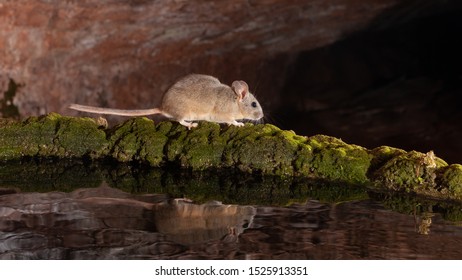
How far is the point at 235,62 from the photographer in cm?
1296

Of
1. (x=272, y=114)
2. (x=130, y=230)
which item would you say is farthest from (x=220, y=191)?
(x=272, y=114)

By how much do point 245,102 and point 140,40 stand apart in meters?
4.75

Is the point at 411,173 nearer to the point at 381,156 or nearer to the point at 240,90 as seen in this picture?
the point at 381,156

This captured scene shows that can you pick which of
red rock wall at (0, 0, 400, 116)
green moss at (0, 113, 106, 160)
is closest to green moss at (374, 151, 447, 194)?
green moss at (0, 113, 106, 160)

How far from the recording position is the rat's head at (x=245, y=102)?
6270 millimetres

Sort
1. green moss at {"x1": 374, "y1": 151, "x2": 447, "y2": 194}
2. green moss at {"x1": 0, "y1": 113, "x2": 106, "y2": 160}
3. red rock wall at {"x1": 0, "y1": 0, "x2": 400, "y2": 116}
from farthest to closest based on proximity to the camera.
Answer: red rock wall at {"x1": 0, "y1": 0, "x2": 400, "y2": 116} < green moss at {"x1": 0, "y1": 113, "x2": 106, "y2": 160} < green moss at {"x1": 374, "y1": 151, "x2": 447, "y2": 194}

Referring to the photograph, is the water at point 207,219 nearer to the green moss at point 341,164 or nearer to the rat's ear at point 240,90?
the green moss at point 341,164

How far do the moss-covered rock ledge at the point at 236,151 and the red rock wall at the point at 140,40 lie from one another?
3.47 m

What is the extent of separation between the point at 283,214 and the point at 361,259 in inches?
35.5

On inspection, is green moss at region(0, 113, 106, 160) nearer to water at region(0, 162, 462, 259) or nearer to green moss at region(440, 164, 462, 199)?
water at region(0, 162, 462, 259)

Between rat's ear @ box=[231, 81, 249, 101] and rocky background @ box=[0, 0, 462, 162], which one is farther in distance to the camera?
rocky background @ box=[0, 0, 462, 162]

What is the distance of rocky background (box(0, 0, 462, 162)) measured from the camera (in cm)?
984

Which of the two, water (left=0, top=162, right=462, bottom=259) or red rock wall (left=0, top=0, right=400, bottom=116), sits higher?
red rock wall (left=0, top=0, right=400, bottom=116)
